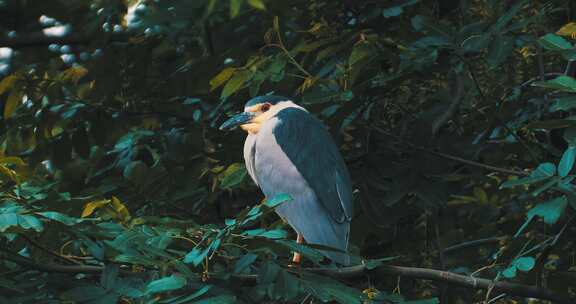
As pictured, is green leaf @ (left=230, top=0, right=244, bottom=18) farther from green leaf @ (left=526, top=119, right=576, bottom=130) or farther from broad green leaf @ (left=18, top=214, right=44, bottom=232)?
green leaf @ (left=526, top=119, right=576, bottom=130)

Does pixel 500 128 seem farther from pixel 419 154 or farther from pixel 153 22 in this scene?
pixel 153 22

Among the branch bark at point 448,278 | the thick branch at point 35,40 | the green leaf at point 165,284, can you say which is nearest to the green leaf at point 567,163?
the branch bark at point 448,278

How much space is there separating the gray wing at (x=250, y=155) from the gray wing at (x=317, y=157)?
12 centimetres

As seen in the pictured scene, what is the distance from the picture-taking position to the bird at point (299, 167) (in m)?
4.08

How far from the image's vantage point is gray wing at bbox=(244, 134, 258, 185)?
4258 millimetres

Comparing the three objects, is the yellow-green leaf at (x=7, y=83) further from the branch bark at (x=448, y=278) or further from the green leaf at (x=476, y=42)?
the green leaf at (x=476, y=42)

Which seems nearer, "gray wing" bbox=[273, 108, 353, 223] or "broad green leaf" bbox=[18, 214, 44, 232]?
"broad green leaf" bbox=[18, 214, 44, 232]

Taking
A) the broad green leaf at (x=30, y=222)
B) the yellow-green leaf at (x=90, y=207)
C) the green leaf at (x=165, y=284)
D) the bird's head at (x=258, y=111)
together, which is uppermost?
the broad green leaf at (x=30, y=222)

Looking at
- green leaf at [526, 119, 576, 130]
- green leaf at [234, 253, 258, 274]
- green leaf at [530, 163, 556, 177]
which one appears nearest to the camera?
green leaf at [234, 253, 258, 274]

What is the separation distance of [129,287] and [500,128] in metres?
2.27

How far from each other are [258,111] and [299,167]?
0.34 meters

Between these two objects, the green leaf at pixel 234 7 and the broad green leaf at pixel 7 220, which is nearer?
the green leaf at pixel 234 7

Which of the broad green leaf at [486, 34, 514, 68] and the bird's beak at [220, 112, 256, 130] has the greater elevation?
the broad green leaf at [486, 34, 514, 68]

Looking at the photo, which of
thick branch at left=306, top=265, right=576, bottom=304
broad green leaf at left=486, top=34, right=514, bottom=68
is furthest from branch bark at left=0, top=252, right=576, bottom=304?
broad green leaf at left=486, top=34, right=514, bottom=68
